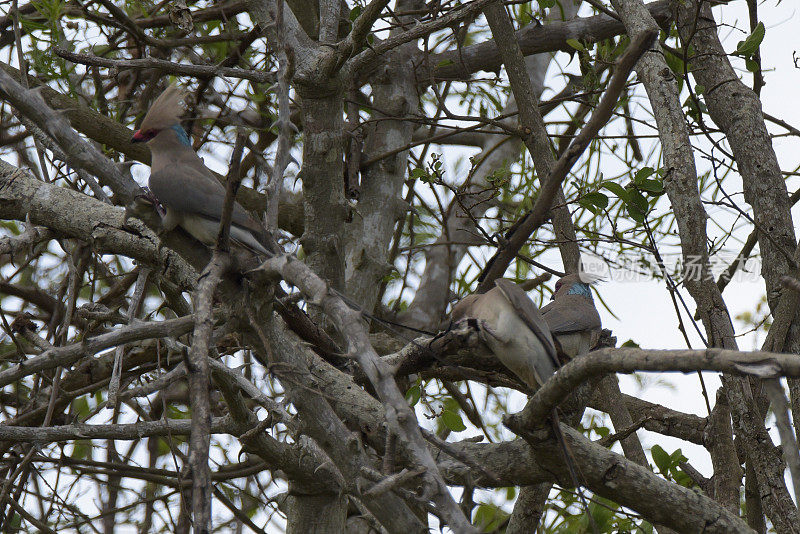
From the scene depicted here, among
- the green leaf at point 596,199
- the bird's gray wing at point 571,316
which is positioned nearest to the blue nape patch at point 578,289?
the bird's gray wing at point 571,316

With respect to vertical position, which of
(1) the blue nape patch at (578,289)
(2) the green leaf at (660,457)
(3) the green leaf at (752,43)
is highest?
(3) the green leaf at (752,43)

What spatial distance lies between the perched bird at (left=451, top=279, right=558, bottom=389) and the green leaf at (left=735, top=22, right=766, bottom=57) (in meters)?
1.65

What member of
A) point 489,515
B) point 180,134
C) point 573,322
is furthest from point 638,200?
point 180,134

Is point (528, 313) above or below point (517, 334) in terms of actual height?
above

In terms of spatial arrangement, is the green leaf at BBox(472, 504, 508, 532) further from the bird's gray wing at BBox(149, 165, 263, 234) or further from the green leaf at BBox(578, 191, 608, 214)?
the bird's gray wing at BBox(149, 165, 263, 234)

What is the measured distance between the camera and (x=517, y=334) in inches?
126

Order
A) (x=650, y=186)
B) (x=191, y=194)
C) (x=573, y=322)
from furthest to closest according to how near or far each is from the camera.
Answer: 1. (x=573, y=322)
2. (x=650, y=186)
3. (x=191, y=194)

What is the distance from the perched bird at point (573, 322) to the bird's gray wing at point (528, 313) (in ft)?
2.80

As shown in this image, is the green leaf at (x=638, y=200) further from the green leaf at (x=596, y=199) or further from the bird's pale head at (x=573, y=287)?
the bird's pale head at (x=573, y=287)

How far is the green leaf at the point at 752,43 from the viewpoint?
3799 millimetres

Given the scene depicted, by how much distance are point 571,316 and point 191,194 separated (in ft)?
7.10

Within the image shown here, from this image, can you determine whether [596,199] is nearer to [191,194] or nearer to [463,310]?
[463,310]

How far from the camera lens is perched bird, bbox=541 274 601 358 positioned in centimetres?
432

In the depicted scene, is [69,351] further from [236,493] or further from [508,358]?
[236,493]
